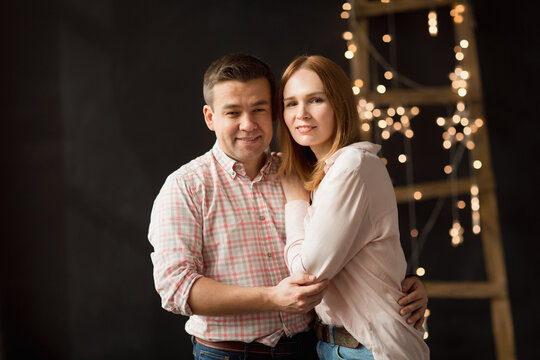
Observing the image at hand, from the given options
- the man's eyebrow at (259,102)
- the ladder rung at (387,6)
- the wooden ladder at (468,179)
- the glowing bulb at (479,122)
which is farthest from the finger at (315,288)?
the ladder rung at (387,6)

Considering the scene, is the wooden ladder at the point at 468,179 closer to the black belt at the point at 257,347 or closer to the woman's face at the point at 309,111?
the woman's face at the point at 309,111

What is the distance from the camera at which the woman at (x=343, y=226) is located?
1.54 metres

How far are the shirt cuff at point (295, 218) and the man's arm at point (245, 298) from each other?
142 mm

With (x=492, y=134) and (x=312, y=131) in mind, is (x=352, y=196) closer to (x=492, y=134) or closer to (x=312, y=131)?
(x=312, y=131)

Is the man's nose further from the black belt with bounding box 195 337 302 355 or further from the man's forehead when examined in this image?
the black belt with bounding box 195 337 302 355

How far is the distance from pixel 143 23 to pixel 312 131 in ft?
6.27

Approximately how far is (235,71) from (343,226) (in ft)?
1.97

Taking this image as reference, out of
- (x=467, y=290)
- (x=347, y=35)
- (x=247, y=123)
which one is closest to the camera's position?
(x=247, y=123)

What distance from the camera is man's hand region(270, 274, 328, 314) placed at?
5.01 ft

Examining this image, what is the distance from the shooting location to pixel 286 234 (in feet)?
5.62

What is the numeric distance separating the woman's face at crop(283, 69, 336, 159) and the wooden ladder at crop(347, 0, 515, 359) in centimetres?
102

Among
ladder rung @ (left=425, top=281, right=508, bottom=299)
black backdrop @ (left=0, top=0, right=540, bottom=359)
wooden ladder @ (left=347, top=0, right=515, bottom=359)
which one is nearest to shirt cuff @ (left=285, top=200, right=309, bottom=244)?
wooden ladder @ (left=347, top=0, right=515, bottom=359)

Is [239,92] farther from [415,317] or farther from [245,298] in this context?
[415,317]

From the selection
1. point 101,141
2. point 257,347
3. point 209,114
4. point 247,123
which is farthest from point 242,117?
point 101,141
